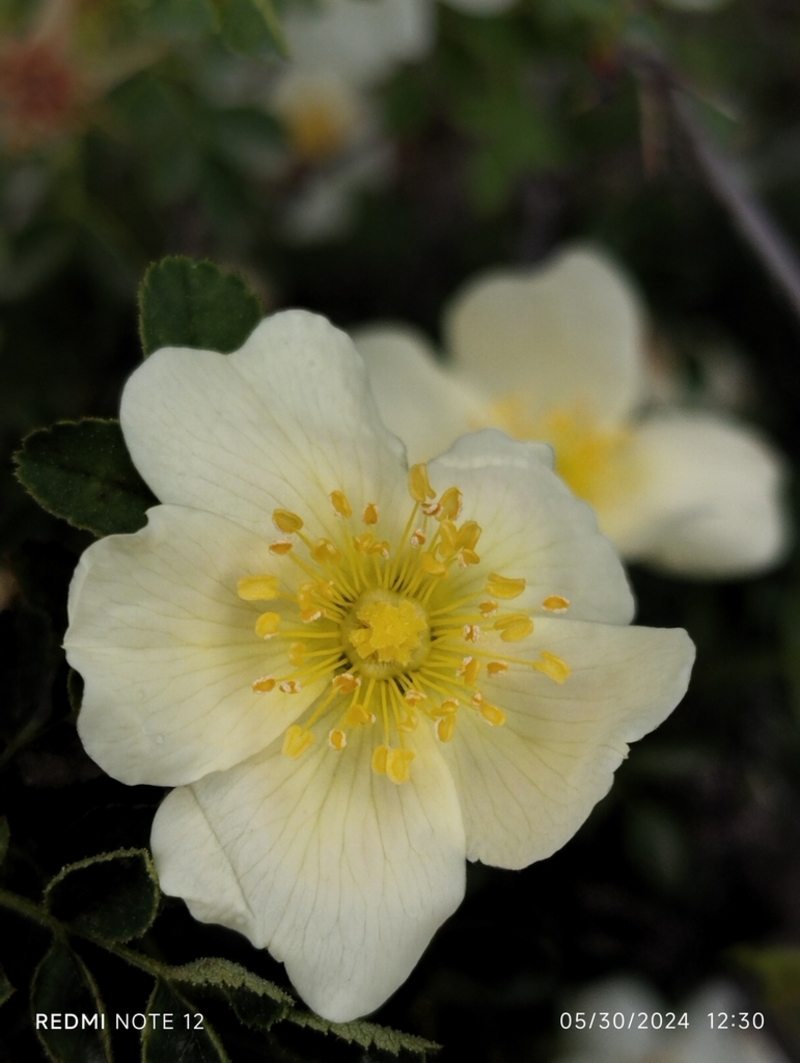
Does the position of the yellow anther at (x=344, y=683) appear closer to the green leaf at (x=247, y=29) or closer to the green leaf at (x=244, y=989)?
the green leaf at (x=244, y=989)

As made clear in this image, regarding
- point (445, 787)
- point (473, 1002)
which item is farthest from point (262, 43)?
point (473, 1002)

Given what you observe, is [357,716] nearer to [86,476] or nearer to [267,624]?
[267,624]

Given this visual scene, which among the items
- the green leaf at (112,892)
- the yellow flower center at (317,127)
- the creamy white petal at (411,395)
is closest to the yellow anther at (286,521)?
the green leaf at (112,892)

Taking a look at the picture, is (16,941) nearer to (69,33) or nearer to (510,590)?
(510,590)

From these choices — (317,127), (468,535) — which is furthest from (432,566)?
(317,127)

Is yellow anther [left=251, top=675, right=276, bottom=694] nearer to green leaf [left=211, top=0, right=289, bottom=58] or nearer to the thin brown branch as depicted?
green leaf [left=211, top=0, right=289, bottom=58]
